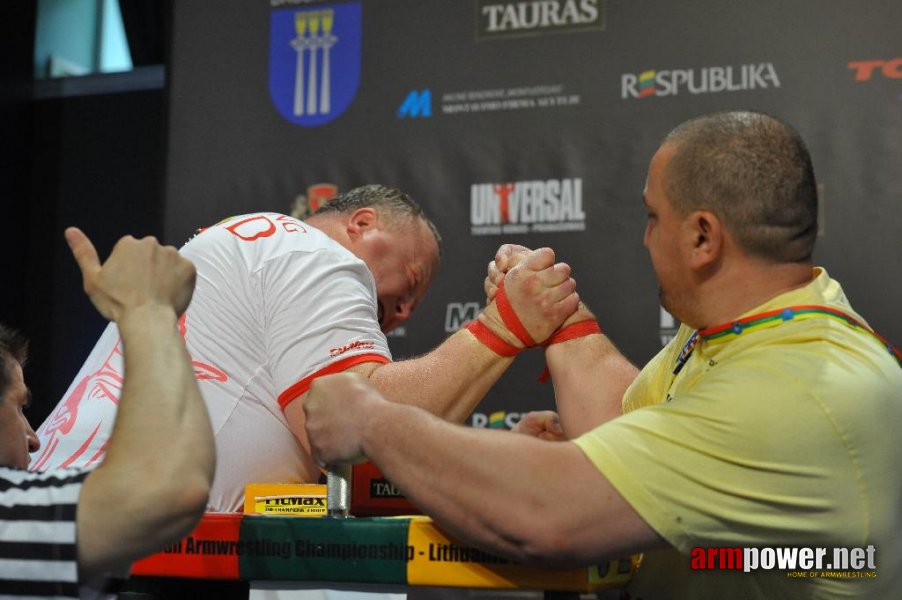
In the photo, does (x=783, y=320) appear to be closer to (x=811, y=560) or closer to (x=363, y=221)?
(x=811, y=560)

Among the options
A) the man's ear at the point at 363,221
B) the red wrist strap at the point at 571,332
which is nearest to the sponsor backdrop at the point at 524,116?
the man's ear at the point at 363,221

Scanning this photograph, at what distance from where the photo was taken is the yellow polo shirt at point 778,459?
1.27 m

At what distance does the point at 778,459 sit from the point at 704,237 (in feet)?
1.16

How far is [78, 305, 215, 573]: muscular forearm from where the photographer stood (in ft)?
3.67

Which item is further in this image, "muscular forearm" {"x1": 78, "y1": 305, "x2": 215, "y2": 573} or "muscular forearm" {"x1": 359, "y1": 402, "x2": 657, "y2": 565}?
"muscular forearm" {"x1": 359, "y1": 402, "x2": 657, "y2": 565}

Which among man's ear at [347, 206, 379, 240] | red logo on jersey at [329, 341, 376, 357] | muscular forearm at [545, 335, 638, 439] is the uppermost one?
man's ear at [347, 206, 379, 240]

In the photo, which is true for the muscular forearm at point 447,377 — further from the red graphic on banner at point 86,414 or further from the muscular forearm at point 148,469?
the muscular forearm at point 148,469

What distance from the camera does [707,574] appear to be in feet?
4.60

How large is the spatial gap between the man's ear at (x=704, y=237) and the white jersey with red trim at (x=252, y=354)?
A: 0.67 metres

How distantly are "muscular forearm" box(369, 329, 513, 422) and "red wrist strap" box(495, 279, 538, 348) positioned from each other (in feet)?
0.17

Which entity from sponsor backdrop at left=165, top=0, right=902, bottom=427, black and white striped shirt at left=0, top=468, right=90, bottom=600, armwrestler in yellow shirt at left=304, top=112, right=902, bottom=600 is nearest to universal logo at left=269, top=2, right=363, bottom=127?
sponsor backdrop at left=165, top=0, right=902, bottom=427

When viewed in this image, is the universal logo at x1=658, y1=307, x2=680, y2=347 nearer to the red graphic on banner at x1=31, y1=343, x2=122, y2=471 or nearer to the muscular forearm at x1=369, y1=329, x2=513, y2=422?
the muscular forearm at x1=369, y1=329, x2=513, y2=422

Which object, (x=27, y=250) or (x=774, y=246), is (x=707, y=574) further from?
(x=27, y=250)

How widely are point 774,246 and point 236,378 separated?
0.98m
